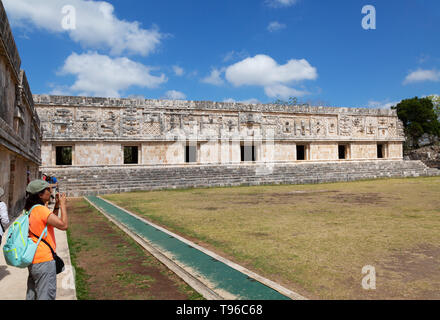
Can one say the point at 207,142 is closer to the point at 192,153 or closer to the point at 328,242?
the point at 192,153

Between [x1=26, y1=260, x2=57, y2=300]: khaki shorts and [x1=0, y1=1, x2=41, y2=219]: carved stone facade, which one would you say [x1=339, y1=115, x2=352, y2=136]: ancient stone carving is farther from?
[x1=26, y1=260, x2=57, y2=300]: khaki shorts

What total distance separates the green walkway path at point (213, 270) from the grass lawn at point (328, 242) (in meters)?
A: 0.29

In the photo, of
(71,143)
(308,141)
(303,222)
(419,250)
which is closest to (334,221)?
(303,222)

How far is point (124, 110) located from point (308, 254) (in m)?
16.3

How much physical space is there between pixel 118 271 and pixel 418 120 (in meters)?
40.6

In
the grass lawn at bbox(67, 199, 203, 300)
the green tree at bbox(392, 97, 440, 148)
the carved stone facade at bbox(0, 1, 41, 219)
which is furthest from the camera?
the green tree at bbox(392, 97, 440, 148)

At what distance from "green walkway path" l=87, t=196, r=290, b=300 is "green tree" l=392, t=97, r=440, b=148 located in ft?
125

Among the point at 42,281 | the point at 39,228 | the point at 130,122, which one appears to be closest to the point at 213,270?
the point at 42,281

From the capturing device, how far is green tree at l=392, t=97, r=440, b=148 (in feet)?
115

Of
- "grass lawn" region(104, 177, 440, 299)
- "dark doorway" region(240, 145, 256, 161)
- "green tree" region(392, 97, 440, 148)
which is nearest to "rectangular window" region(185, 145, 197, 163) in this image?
"dark doorway" region(240, 145, 256, 161)

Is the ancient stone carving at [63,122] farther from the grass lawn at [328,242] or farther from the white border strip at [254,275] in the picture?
the white border strip at [254,275]

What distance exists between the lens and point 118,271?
363 cm

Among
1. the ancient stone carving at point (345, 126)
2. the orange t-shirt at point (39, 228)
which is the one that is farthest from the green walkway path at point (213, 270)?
the ancient stone carving at point (345, 126)

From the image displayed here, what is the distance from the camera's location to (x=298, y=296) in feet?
8.96
